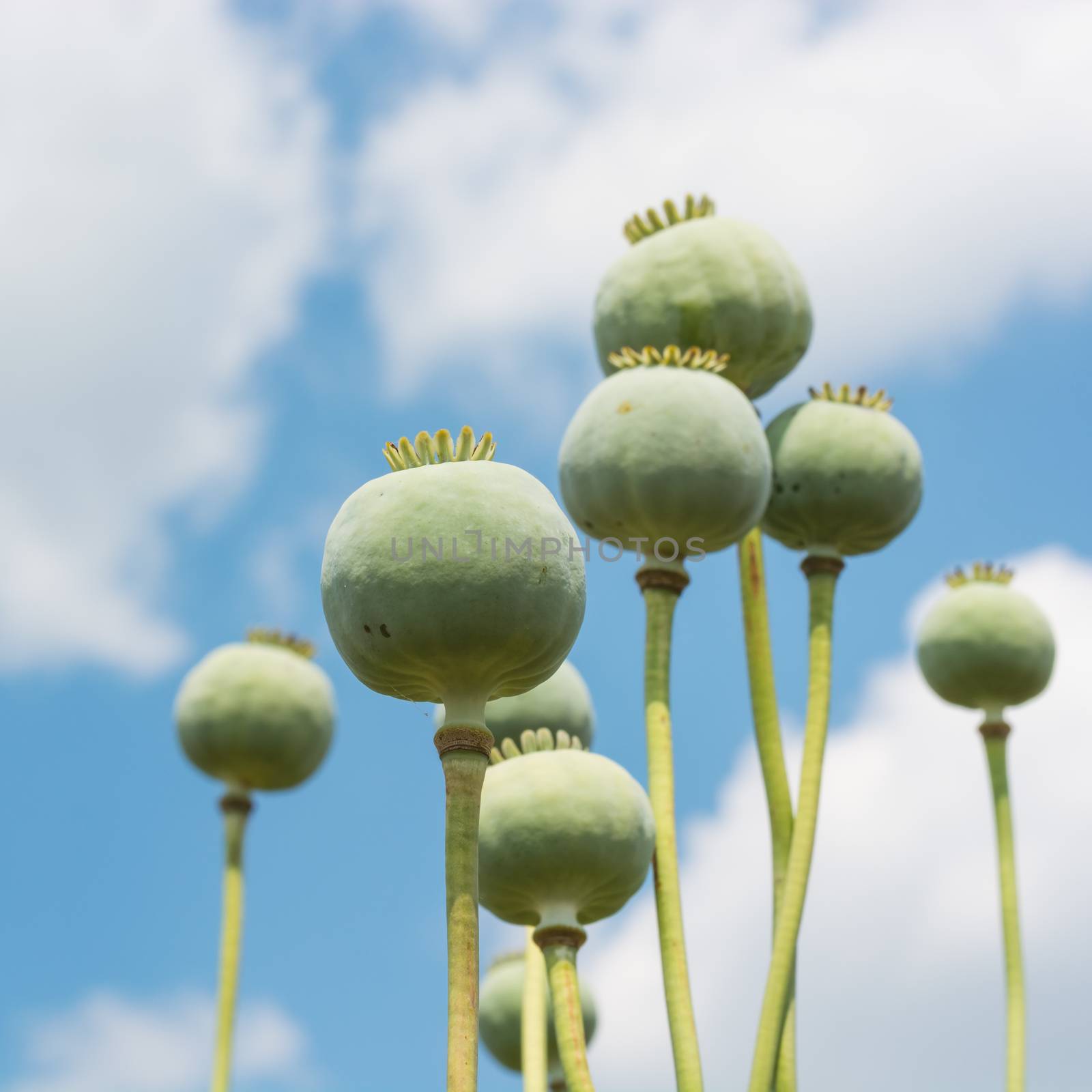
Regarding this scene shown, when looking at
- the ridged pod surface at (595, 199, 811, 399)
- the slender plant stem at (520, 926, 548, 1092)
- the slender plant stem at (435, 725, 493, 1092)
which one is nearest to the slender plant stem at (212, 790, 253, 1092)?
the slender plant stem at (520, 926, 548, 1092)

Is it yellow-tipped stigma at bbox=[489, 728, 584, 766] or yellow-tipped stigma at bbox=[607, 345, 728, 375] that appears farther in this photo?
yellow-tipped stigma at bbox=[607, 345, 728, 375]

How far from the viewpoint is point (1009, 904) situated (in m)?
11.6

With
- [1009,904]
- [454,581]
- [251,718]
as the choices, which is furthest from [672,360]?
[251,718]

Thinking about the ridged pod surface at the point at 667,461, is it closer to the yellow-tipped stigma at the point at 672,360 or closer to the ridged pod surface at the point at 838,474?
the yellow-tipped stigma at the point at 672,360

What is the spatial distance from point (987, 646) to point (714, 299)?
3.68 meters

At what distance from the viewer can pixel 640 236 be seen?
10.1 meters

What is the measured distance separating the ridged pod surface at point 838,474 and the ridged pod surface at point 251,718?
4791 millimetres

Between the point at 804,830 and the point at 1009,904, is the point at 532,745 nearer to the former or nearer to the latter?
the point at 804,830

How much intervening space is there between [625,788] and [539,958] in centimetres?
207

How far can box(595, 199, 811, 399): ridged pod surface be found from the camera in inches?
374

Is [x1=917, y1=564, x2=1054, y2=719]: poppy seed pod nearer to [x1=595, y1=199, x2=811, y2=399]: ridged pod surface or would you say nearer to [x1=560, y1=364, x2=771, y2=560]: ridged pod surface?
[x1=595, y1=199, x2=811, y2=399]: ridged pod surface

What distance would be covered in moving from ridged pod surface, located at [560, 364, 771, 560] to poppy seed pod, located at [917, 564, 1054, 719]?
11.9ft

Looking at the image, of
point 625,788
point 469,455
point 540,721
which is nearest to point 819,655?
point 540,721

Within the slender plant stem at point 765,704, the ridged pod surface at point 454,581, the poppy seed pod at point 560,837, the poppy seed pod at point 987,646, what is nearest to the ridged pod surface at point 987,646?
the poppy seed pod at point 987,646
